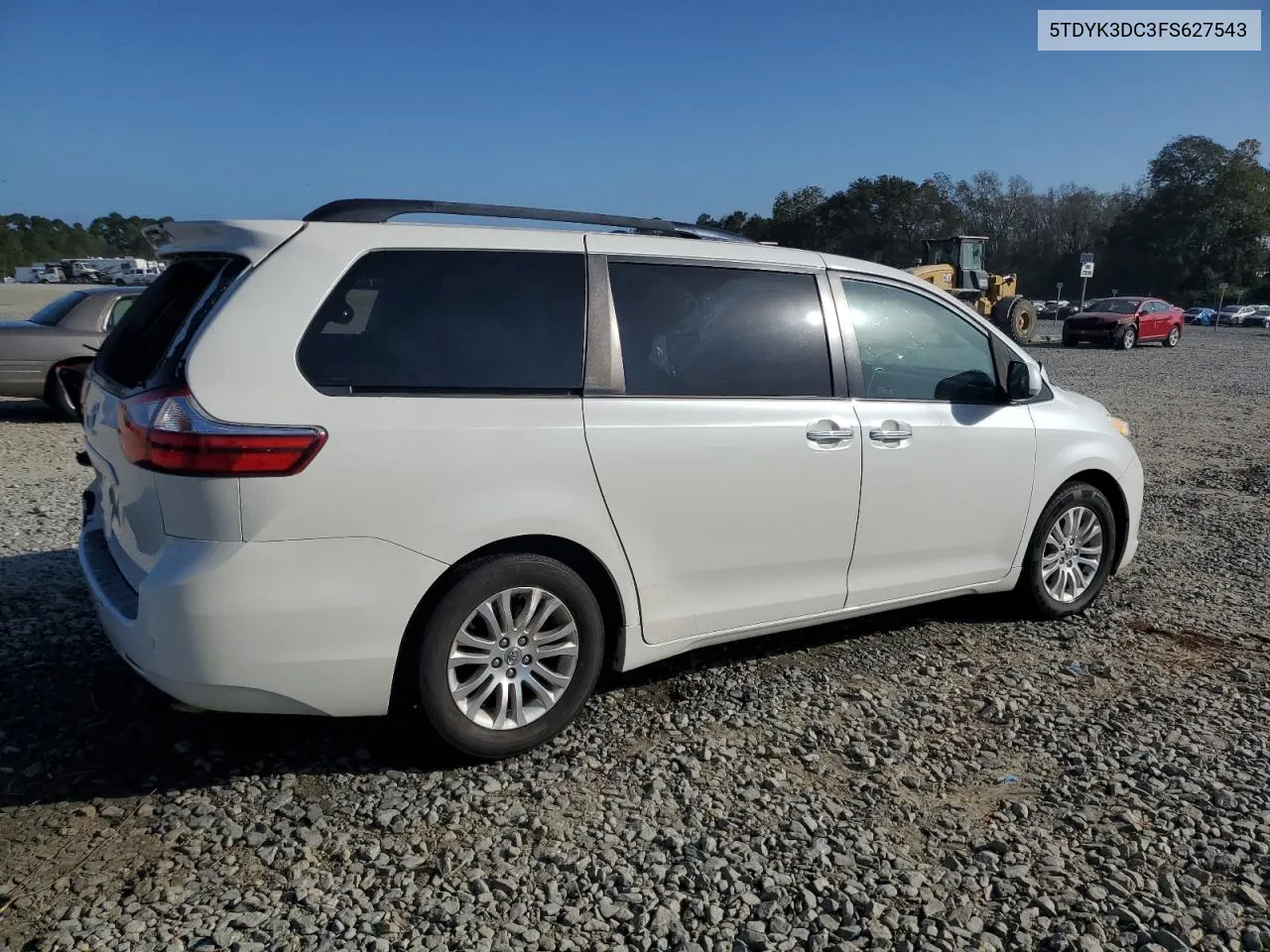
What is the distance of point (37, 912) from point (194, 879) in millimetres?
375

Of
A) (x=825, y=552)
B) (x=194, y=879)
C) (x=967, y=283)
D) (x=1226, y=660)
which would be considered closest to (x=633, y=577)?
(x=825, y=552)

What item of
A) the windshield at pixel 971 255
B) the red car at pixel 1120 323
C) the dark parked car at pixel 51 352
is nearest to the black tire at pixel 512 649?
the dark parked car at pixel 51 352

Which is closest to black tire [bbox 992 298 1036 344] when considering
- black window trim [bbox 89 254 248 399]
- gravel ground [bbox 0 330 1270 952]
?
gravel ground [bbox 0 330 1270 952]

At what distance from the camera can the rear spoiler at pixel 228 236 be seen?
3082 mm

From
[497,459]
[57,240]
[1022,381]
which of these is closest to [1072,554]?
[1022,381]

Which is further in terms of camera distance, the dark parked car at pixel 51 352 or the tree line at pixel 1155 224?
the tree line at pixel 1155 224

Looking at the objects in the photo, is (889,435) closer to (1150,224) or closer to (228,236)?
(228,236)

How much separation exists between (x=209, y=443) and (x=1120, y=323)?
3213 cm

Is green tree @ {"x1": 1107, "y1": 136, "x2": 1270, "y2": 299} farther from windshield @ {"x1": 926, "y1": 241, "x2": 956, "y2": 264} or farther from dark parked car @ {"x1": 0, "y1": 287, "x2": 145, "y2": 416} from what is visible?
dark parked car @ {"x1": 0, "y1": 287, "x2": 145, "y2": 416}

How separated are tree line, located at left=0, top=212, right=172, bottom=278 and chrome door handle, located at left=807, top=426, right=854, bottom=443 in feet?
337

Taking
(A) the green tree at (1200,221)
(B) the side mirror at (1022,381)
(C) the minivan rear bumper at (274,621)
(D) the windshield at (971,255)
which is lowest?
(C) the minivan rear bumper at (274,621)

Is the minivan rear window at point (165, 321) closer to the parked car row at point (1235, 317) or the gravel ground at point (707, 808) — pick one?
the gravel ground at point (707, 808)

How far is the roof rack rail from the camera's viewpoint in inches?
128

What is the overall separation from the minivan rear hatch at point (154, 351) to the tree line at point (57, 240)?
4007 inches
